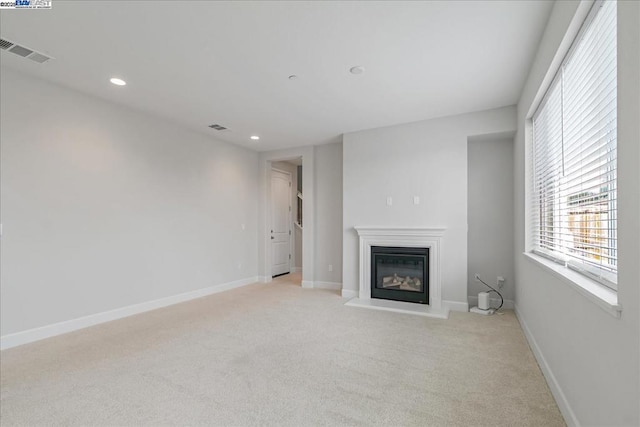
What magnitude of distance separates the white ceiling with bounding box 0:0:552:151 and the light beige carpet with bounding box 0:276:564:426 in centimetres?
264

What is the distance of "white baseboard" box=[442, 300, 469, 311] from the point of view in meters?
4.20

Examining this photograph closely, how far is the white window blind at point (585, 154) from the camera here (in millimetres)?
1507

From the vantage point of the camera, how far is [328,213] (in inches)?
225

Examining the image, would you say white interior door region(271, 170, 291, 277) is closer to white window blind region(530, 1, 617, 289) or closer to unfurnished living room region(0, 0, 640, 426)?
unfurnished living room region(0, 0, 640, 426)

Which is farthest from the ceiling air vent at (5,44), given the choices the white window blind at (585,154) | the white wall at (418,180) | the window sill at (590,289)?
the window sill at (590,289)

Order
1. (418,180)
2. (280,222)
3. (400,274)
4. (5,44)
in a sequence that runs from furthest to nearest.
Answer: (280,222), (400,274), (418,180), (5,44)

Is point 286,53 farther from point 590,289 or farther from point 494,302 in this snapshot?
point 494,302

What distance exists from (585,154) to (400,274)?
10.2 ft

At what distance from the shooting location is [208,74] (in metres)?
3.08

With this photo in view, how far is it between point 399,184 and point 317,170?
1727 millimetres

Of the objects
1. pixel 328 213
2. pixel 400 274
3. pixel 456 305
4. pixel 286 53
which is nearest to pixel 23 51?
pixel 286 53

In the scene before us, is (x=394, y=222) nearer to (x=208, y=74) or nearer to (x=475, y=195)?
(x=475, y=195)

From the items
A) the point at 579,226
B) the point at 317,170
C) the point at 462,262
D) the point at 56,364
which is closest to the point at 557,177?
the point at 579,226

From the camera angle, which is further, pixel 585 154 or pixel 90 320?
pixel 90 320
